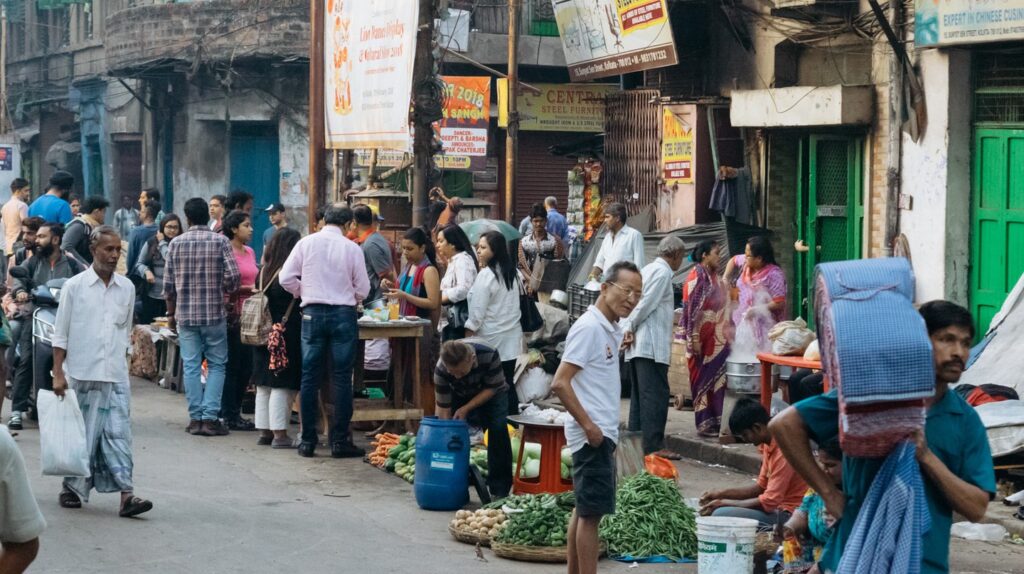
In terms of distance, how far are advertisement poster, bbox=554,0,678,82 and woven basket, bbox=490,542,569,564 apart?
926cm

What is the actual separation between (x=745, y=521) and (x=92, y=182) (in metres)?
33.9

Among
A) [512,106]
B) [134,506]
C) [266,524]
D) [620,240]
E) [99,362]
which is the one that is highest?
[512,106]

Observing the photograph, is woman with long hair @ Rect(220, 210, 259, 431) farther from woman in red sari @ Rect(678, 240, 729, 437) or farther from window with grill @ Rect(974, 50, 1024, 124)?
window with grill @ Rect(974, 50, 1024, 124)

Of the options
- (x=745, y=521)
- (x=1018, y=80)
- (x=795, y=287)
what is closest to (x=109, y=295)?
(x=745, y=521)

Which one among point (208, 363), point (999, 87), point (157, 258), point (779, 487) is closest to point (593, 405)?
point (779, 487)

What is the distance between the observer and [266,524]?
901 cm

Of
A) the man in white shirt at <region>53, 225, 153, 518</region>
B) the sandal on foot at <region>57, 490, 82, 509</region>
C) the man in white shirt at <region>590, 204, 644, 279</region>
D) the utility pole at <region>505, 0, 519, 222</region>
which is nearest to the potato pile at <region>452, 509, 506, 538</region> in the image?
the man in white shirt at <region>53, 225, 153, 518</region>

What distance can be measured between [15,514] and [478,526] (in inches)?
181

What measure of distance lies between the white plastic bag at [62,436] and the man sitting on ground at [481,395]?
2232 mm

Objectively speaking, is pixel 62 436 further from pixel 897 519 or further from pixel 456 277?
pixel 897 519

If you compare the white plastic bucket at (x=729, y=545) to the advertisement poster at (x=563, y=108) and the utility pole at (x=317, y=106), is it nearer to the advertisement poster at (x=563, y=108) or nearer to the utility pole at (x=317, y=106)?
the utility pole at (x=317, y=106)

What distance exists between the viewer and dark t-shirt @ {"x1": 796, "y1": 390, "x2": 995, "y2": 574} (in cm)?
412

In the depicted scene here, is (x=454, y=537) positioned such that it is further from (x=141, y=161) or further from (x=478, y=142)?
(x=141, y=161)

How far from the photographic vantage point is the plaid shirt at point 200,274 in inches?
488
